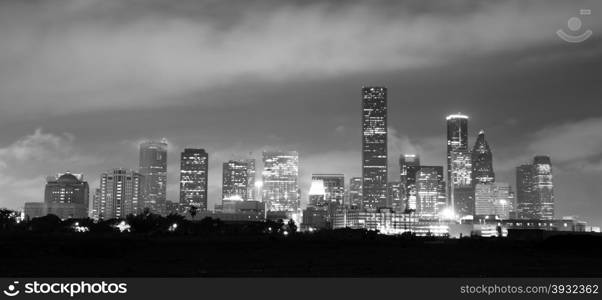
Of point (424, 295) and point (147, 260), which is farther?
point (147, 260)

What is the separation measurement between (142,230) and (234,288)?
5759 inches

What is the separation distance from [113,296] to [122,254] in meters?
42.5

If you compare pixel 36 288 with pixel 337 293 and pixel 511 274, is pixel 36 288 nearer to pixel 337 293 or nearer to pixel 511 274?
pixel 337 293

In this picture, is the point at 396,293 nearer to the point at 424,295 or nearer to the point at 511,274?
the point at 424,295

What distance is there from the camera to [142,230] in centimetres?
16938

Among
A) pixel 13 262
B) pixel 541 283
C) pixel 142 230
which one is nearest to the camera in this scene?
pixel 541 283

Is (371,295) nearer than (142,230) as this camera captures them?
Yes

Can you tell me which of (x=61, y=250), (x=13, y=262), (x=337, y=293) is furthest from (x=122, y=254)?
(x=337, y=293)

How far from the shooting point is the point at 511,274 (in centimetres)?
4459

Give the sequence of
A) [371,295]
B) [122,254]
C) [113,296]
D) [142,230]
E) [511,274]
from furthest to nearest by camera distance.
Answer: [142,230] < [122,254] < [511,274] < [371,295] < [113,296]

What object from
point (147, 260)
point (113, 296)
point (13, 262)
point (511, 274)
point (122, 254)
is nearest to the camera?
point (113, 296)

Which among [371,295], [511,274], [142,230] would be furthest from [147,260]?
[142,230]

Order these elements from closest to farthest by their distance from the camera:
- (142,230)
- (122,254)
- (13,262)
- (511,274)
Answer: (511,274), (13,262), (122,254), (142,230)

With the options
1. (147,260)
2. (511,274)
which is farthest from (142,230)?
(511,274)
